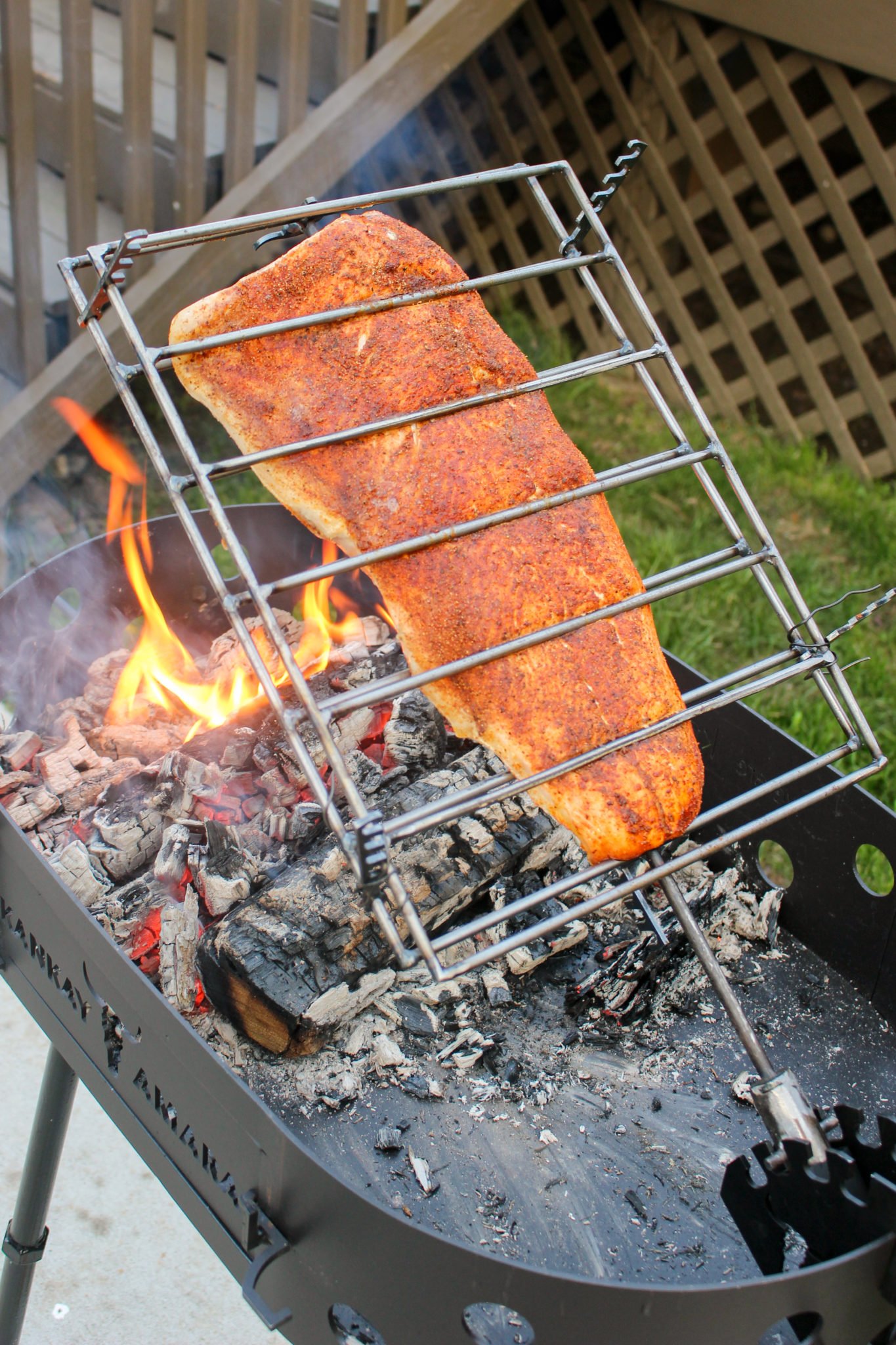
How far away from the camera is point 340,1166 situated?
1.51m

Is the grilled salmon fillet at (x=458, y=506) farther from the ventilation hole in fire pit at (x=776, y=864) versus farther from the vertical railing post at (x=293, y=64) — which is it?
the vertical railing post at (x=293, y=64)

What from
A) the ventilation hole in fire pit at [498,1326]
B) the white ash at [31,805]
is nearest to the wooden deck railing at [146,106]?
the white ash at [31,805]

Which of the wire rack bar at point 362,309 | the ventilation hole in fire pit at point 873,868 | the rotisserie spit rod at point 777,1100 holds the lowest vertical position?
the ventilation hole in fire pit at point 873,868

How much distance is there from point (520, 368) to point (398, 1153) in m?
1.13

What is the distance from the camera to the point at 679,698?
1.49 metres

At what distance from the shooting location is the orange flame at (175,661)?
7.29 ft

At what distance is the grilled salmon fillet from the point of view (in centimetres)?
142

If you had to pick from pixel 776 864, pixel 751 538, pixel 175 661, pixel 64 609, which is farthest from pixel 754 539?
pixel 64 609

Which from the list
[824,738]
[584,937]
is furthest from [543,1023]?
[824,738]

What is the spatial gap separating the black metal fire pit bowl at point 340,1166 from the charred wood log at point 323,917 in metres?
0.18

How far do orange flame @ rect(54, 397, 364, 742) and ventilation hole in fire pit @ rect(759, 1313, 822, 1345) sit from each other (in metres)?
1.33

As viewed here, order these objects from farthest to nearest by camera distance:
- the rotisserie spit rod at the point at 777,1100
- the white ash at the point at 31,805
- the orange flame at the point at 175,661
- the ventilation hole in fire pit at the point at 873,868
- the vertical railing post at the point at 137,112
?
the vertical railing post at the point at 137,112
the ventilation hole in fire pit at the point at 873,868
the orange flame at the point at 175,661
the white ash at the point at 31,805
the rotisserie spit rod at the point at 777,1100

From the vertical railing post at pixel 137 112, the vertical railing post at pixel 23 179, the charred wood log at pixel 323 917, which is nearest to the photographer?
the charred wood log at pixel 323 917

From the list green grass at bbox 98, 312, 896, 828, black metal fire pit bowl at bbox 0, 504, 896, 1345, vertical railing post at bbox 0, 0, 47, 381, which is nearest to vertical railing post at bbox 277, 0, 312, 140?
vertical railing post at bbox 0, 0, 47, 381
